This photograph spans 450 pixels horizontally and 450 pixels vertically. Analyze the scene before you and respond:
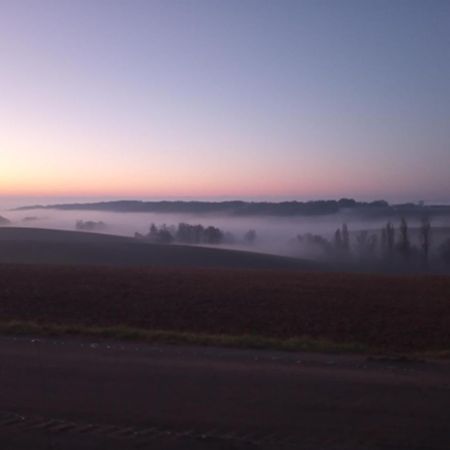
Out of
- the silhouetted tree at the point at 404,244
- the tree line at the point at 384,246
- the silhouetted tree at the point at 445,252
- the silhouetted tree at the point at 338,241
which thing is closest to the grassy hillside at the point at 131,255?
the silhouetted tree at the point at 445,252

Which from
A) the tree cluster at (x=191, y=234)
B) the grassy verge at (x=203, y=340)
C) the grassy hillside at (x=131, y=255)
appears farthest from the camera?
the tree cluster at (x=191, y=234)

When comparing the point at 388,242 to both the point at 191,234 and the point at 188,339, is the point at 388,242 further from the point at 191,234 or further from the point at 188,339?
the point at 188,339

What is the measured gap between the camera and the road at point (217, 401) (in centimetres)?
858

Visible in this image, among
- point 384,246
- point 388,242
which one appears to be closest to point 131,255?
point 384,246

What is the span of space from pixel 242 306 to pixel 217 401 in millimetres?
19811

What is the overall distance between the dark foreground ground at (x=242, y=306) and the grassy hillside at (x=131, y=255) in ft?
101

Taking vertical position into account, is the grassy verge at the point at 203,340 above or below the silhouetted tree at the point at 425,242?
above

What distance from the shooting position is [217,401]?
407 inches

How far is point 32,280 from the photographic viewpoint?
1529 inches

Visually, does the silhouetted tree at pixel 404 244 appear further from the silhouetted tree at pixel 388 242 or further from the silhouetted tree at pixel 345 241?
the silhouetted tree at pixel 345 241

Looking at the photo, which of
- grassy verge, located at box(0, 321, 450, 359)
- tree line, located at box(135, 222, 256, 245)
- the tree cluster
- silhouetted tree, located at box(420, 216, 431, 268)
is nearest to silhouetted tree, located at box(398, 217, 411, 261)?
silhouetted tree, located at box(420, 216, 431, 268)


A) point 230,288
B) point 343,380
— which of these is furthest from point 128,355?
point 230,288

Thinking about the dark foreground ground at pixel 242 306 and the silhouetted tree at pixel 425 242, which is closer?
the dark foreground ground at pixel 242 306

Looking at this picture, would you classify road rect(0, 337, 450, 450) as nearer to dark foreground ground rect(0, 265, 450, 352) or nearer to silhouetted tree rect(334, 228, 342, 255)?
dark foreground ground rect(0, 265, 450, 352)
